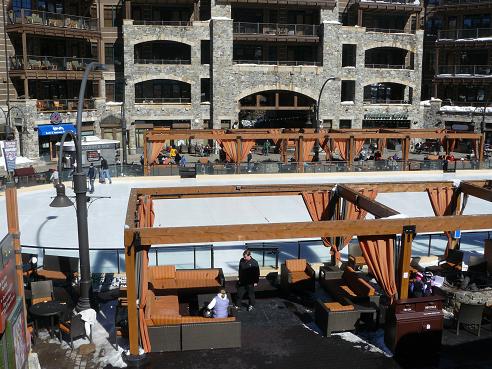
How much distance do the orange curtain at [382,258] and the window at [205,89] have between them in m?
40.2

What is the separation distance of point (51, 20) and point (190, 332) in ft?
129

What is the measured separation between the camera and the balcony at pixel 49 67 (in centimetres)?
4216

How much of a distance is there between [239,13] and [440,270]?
4011 cm

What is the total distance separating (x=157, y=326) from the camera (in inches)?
409

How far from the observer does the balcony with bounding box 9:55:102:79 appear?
4216cm

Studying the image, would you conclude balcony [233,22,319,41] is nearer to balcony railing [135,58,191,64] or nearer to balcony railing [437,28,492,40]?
balcony railing [135,58,191,64]

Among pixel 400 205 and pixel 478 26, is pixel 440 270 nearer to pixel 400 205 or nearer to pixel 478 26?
pixel 400 205

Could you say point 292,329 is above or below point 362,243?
below

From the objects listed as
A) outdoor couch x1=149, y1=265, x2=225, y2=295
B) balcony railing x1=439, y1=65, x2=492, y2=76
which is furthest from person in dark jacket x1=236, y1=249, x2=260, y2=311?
balcony railing x1=439, y1=65, x2=492, y2=76

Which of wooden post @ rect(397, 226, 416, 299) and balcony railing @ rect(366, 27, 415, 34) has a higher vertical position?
balcony railing @ rect(366, 27, 415, 34)

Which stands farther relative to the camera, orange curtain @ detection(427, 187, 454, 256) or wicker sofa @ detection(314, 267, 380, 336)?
orange curtain @ detection(427, 187, 454, 256)

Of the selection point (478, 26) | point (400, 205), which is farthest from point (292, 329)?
point (478, 26)

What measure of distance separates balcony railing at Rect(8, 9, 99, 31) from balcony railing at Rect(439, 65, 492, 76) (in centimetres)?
3253

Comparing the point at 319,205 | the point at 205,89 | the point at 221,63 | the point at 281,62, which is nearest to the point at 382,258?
the point at 319,205
